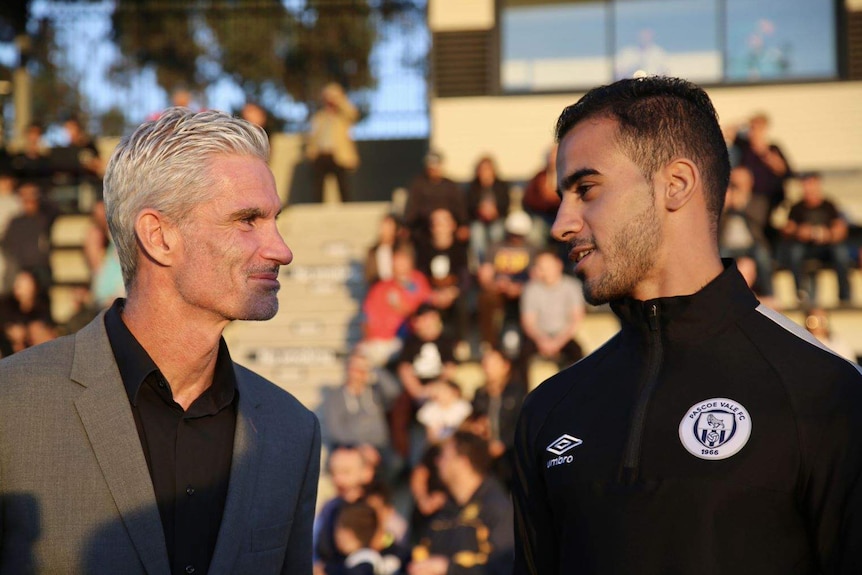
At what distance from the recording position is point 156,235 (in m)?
3.12

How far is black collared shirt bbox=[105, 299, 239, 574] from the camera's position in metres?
2.98

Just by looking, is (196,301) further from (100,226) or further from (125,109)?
(125,109)

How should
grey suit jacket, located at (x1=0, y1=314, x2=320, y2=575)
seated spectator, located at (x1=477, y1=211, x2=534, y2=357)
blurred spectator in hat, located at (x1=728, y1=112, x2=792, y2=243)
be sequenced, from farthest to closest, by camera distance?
blurred spectator in hat, located at (x1=728, y1=112, x2=792, y2=243) < seated spectator, located at (x1=477, y1=211, x2=534, y2=357) < grey suit jacket, located at (x1=0, y1=314, x2=320, y2=575)

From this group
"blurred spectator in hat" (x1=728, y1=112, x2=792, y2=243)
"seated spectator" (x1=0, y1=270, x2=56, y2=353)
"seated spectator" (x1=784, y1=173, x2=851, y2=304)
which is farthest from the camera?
"blurred spectator in hat" (x1=728, y1=112, x2=792, y2=243)

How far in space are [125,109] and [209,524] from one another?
17539 mm

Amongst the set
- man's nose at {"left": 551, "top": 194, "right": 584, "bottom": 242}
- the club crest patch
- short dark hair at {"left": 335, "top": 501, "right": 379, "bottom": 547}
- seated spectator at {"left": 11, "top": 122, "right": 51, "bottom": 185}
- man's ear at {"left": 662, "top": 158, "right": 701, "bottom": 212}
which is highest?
seated spectator at {"left": 11, "top": 122, "right": 51, "bottom": 185}

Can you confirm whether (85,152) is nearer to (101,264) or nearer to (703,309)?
(101,264)

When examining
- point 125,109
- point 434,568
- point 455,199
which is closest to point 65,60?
point 125,109

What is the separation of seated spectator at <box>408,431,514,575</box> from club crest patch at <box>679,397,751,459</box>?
4.50 meters

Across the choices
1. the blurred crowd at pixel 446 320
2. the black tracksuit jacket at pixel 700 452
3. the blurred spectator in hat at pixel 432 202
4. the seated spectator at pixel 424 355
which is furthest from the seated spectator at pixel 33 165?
the black tracksuit jacket at pixel 700 452

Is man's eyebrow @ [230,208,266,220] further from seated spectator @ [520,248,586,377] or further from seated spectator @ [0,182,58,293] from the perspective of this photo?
seated spectator @ [0,182,58,293]

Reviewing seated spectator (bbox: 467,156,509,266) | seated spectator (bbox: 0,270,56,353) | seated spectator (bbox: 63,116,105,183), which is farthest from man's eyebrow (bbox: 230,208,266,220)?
seated spectator (bbox: 63,116,105,183)

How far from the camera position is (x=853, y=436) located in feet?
8.32

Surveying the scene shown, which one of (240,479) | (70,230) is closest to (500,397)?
(240,479)
